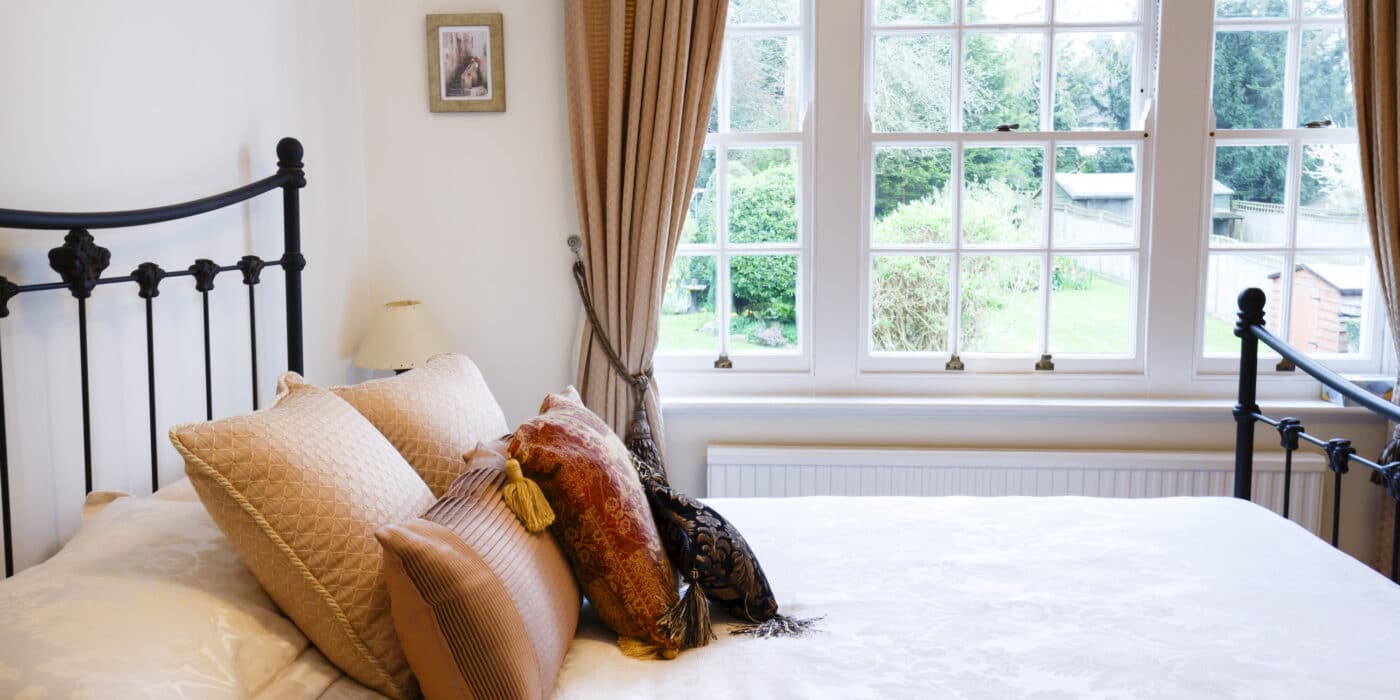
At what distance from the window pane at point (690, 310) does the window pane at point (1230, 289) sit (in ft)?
5.09

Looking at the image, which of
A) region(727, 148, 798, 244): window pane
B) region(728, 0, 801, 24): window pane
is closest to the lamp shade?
region(727, 148, 798, 244): window pane

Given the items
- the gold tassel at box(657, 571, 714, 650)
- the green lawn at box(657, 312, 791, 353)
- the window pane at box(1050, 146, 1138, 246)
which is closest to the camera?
the gold tassel at box(657, 571, 714, 650)

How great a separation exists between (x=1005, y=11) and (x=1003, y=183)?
0.52 meters

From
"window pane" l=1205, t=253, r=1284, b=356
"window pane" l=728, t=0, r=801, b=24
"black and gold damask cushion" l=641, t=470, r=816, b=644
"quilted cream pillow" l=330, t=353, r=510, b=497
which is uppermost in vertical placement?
"window pane" l=728, t=0, r=801, b=24

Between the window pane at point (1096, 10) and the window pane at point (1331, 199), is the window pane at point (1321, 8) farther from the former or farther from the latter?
Answer: the window pane at point (1096, 10)

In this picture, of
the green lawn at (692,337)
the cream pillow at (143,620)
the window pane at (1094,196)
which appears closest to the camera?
the cream pillow at (143,620)

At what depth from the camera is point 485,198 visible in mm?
3166

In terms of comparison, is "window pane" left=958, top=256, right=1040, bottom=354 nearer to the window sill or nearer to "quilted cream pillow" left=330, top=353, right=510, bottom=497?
the window sill

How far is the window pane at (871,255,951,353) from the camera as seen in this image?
3244mm

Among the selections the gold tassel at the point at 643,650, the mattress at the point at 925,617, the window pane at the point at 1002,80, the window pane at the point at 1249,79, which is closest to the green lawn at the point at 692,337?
the window pane at the point at 1002,80

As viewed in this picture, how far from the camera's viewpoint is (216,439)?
131 cm

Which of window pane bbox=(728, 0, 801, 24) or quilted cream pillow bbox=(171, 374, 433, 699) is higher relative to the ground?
window pane bbox=(728, 0, 801, 24)

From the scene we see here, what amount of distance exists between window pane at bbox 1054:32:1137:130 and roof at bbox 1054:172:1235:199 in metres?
0.15

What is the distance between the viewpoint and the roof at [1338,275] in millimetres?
3205
